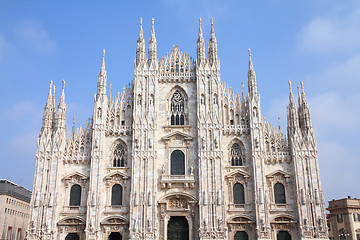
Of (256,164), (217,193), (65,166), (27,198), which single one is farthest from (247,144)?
(27,198)

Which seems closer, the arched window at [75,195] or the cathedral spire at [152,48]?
the arched window at [75,195]

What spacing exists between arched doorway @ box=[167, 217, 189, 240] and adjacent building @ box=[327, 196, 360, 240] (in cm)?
2456

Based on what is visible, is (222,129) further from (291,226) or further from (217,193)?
(291,226)

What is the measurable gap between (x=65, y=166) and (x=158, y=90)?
11153 mm

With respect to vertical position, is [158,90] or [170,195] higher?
[158,90]

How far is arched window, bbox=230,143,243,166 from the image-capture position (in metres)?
35.3

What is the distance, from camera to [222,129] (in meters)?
35.7

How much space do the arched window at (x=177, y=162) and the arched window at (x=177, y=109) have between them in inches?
120

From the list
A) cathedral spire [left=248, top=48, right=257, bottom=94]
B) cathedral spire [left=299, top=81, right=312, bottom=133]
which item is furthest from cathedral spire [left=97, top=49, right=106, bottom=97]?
cathedral spire [left=299, top=81, right=312, bottom=133]

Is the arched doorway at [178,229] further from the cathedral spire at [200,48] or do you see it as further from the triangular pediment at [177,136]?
the cathedral spire at [200,48]

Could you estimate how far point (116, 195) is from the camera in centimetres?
3450

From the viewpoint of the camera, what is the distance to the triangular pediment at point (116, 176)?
34438 millimetres

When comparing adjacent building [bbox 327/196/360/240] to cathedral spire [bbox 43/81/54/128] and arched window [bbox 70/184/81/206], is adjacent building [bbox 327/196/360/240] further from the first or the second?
cathedral spire [bbox 43/81/54/128]

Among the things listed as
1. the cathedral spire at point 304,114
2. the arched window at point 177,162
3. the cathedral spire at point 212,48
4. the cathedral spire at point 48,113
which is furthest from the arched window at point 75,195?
the cathedral spire at point 304,114
